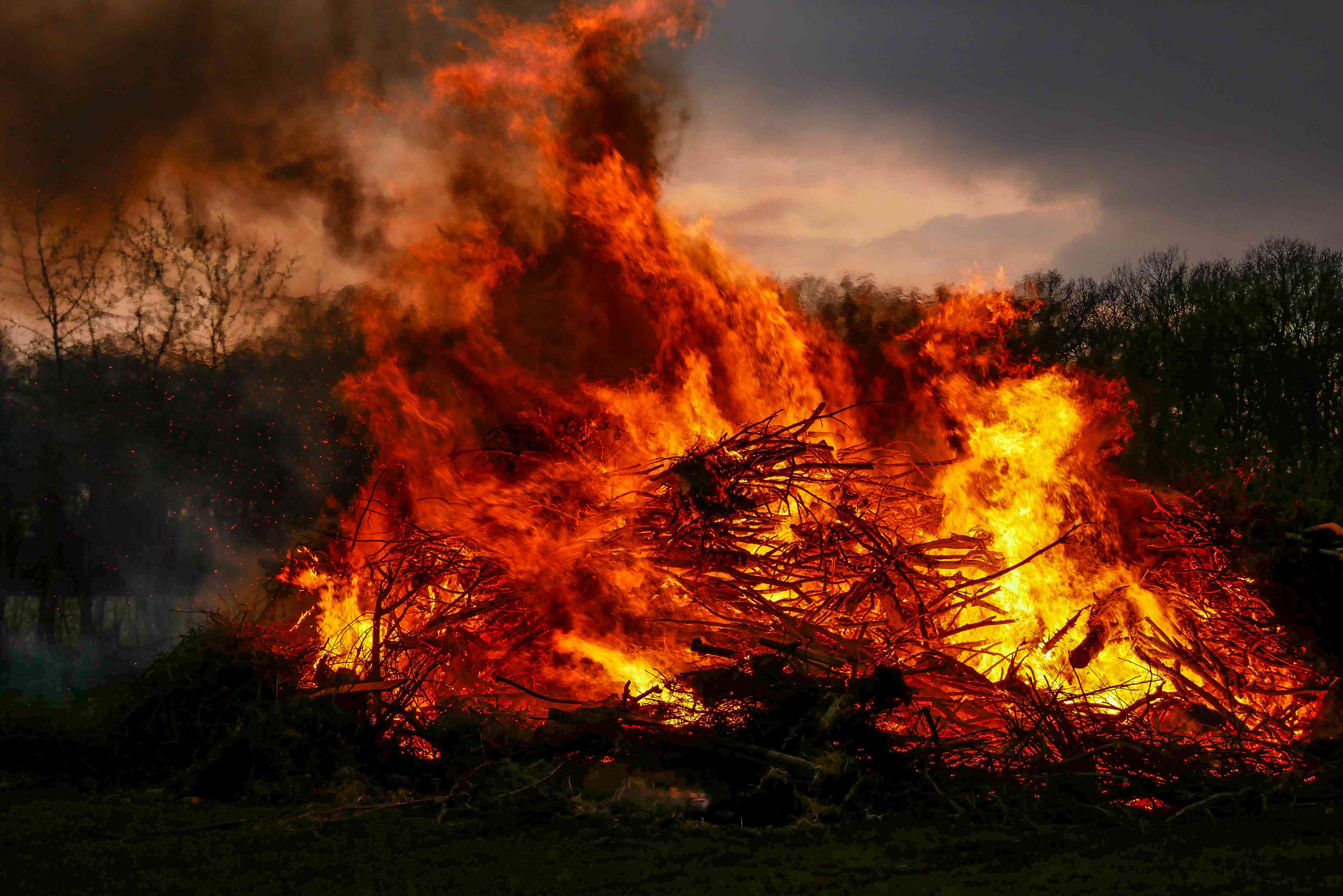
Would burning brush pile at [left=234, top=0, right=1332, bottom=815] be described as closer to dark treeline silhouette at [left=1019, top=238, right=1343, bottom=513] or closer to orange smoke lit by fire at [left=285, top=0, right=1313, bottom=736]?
orange smoke lit by fire at [left=285, top=0, right=1313, bottom=736]

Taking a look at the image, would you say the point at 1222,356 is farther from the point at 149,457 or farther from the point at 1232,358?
the point at 149,457

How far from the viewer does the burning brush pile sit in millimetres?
4797

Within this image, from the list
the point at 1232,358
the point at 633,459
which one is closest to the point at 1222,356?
the point at 1232,358

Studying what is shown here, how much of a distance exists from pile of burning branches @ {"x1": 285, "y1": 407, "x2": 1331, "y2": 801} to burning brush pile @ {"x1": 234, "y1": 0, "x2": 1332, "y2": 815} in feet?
0.08

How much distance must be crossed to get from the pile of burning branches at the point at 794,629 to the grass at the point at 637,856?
20.0 inches

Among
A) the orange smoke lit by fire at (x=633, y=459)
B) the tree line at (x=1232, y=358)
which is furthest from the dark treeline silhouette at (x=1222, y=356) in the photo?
the orange smoke lit by fire at (x=633, y=459)

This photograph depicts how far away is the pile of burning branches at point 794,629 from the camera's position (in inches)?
186

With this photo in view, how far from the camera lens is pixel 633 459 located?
6.60m

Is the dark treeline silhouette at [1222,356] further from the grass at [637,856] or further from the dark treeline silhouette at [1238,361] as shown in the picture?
the grass at [637,856]

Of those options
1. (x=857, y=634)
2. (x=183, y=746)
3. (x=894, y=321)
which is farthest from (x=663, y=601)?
(x=894, y=321)

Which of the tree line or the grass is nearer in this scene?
the grass

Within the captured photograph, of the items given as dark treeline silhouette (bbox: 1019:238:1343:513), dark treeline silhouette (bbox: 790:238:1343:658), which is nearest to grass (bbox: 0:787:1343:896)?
dark treeline silhouette (bbox: 790:238:1343:658)

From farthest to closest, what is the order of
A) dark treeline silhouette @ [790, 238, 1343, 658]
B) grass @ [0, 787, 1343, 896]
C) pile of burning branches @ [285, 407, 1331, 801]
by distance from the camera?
dark treeline silhouette @ [790, 238, 1343, 658] → pile of burning branches @ [285, 407, 1331, 801] → grass @ [0, 787, 1343, 896]

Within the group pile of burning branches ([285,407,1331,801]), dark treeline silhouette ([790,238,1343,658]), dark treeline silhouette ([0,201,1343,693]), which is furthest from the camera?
dark treeline silhouette ([790,238,1343,658])
